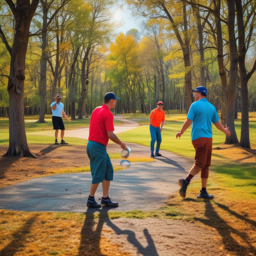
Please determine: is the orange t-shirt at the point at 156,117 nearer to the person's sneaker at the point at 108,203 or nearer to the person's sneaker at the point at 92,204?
the person's sneaker at the point at 108,203

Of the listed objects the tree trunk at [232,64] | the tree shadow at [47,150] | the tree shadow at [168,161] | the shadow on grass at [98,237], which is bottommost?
the tree shadow at [168,161]

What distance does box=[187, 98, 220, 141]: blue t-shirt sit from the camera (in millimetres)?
5727

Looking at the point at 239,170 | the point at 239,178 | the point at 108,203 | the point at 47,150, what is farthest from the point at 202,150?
the point at 47,150

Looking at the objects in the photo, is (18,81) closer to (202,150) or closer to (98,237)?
(202,150)

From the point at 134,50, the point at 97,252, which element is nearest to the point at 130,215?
the point at 97,252

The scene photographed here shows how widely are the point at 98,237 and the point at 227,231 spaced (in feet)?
5.70

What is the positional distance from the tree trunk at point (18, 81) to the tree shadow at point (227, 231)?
299 inches

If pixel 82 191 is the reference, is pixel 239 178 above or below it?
below

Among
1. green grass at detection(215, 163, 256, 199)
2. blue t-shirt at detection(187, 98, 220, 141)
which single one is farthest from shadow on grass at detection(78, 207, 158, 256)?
green grass at detection(215, 163, 256, 199)

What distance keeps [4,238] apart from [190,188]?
4.22m

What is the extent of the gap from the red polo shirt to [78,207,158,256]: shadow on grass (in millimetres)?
1237

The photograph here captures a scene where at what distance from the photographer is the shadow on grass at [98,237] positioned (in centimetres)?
340

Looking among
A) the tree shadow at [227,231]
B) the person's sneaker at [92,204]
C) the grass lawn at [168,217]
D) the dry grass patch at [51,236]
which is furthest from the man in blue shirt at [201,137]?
the dry grass patch at [51,236]

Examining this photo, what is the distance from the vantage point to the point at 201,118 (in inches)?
227
